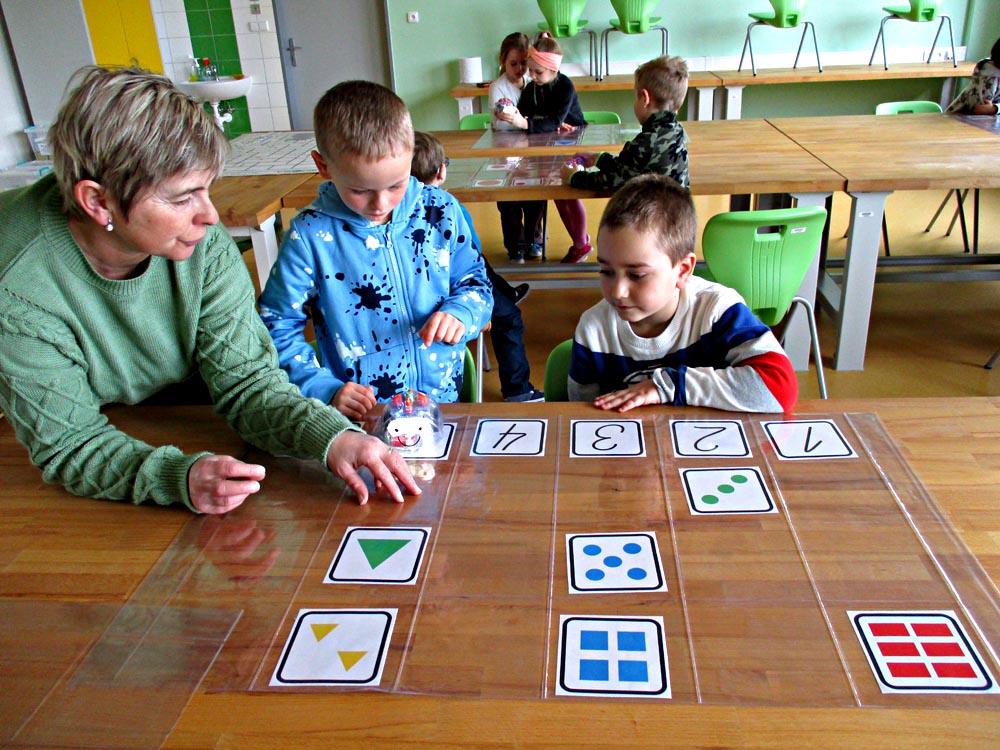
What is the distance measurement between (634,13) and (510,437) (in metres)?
5.67

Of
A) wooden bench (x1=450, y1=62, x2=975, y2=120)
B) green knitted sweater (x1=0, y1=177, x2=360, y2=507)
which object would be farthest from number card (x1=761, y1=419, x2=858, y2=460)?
wooden bench (x1=450, y1=62, x2=975, y2=120)

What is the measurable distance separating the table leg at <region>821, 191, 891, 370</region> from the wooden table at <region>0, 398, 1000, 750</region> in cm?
181

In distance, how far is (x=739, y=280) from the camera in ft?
8.08

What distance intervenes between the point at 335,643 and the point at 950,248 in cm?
458

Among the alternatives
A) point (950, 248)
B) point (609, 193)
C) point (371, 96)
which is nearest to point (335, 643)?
point (371, 96)

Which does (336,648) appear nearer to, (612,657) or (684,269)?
(612,657)

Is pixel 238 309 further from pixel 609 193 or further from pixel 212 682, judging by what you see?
pixel 609 193

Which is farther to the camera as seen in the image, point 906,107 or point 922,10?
point 922,10

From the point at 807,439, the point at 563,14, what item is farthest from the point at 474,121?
the point at 807,439

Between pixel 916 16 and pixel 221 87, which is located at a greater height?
pixel 916 16

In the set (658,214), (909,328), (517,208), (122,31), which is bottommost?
(909,328)

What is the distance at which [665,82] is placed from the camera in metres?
2.87

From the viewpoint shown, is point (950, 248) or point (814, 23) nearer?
point (950, 248)

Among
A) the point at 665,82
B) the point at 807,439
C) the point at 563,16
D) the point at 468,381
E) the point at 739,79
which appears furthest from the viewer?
the point at 563,16
